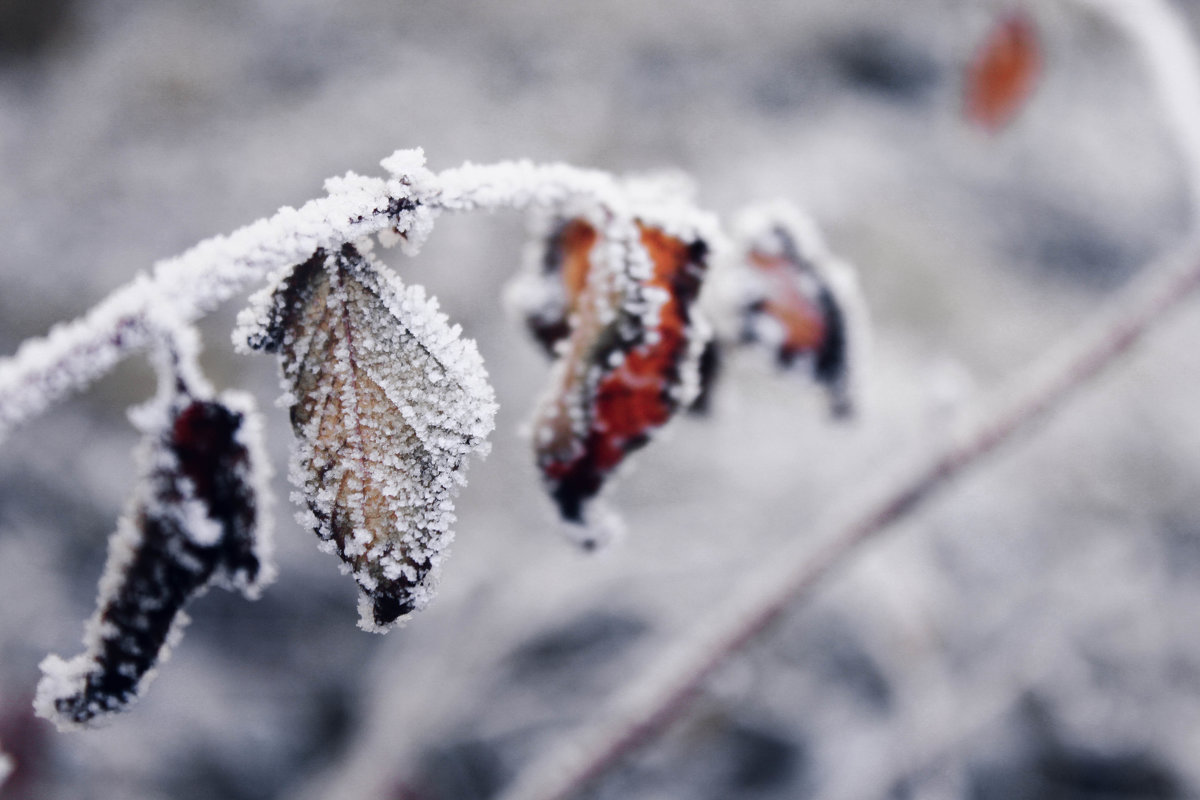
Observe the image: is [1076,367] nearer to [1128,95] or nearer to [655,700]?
[655,700]

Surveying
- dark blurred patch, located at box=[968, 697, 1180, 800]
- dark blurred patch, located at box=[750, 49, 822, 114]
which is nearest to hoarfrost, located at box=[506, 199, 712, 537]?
dark blurred patch, located at box=[968, 697, 1180, 800]

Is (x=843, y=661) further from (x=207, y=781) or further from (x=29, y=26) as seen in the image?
(x=29, y=26)

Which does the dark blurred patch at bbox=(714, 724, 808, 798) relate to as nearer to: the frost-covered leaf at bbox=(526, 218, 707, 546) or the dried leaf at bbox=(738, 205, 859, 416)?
the dried leaf at bbox=(738, 205, 859, 416)

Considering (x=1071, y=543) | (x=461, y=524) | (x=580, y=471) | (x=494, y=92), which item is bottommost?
(x=580, y=471)

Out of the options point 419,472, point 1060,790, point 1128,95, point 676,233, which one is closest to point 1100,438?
Result: point 1060,790

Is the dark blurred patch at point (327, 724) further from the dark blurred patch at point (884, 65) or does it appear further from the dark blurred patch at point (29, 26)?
the dark blurred patch at point (884, 65)

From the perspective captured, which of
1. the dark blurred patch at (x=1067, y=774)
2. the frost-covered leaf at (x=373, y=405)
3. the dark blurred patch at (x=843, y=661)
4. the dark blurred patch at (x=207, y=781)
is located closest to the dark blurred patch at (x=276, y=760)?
the dark blurred patch at (x=207, y=781)
